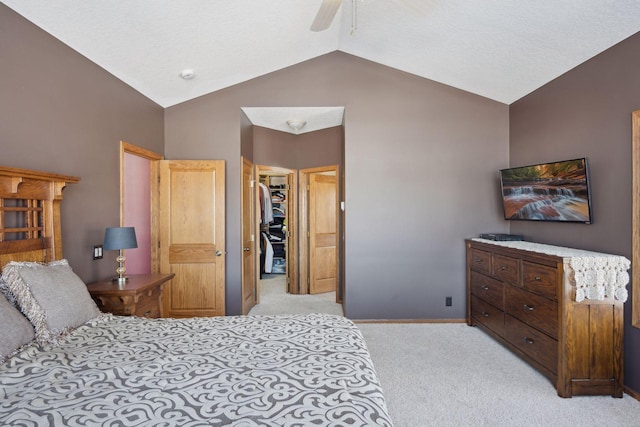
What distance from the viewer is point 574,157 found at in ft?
10.00

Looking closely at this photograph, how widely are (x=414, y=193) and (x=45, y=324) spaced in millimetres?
3591

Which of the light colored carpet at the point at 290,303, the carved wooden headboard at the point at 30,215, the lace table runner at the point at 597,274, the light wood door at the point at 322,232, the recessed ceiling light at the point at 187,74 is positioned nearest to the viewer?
the carved wooden headboard at the point at 30,215

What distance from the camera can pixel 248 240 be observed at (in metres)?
4.53

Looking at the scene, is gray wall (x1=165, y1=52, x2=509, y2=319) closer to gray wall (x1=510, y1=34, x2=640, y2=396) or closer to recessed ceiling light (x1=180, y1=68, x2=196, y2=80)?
recessed ceiling light (x1=180, y1=68, x2=196, y2=80)

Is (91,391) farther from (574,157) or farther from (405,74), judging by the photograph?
(405,74)

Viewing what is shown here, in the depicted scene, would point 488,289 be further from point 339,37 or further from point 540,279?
point 339,37

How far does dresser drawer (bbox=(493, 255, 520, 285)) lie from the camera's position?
10.2 ft

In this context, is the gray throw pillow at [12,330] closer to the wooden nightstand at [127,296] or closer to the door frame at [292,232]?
the wooden nightstand at [127,296]

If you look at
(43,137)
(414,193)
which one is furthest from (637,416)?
(43,137)

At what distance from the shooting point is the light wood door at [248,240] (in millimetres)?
4297

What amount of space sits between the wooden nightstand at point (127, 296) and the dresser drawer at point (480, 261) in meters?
3.26

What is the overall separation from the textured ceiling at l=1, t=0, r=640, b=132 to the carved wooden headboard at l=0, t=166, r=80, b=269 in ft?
3.53

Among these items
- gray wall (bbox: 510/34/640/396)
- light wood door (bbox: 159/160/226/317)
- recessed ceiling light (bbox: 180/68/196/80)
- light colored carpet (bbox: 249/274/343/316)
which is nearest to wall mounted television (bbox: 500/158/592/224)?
gray wall (bbox: 510/34/640/396)

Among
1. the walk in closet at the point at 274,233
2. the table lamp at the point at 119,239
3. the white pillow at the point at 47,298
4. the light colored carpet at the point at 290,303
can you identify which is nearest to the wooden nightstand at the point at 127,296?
the table lamp at the point at 119,239
